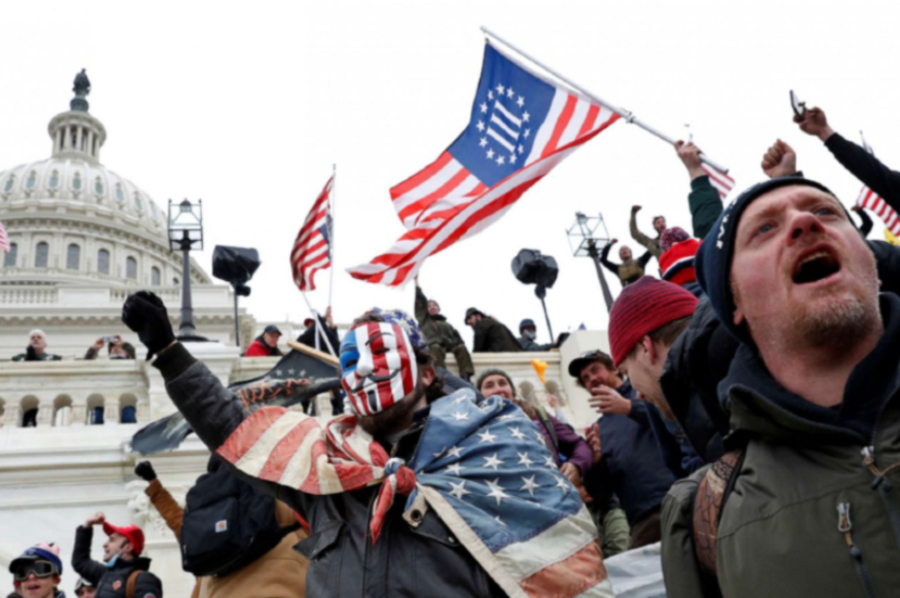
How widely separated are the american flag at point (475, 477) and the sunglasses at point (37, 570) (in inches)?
119

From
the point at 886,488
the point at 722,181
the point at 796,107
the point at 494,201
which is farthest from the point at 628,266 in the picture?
the point at 886,488

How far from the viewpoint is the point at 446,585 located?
2730 millimetres

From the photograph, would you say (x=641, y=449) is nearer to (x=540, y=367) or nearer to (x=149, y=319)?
A: (x=149, y=319)

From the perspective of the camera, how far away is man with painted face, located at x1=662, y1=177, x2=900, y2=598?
1.55 metres

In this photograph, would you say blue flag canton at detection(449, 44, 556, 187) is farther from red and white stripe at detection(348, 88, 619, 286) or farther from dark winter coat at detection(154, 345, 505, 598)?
dark winter coat at detection(154, 345, 505, 598)

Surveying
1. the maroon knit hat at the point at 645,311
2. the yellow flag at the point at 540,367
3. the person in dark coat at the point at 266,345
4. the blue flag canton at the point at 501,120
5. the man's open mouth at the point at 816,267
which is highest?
the blue flag canton at the point at 501,120

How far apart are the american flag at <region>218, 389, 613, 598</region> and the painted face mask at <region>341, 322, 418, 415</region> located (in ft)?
0.48

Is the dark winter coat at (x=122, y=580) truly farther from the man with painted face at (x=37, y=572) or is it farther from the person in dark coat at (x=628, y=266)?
the person in dark coat at (x=628, y=266)

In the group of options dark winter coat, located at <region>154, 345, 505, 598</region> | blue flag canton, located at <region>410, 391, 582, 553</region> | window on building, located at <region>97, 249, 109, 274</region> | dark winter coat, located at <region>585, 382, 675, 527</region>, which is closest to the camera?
dark winter coat, located at <region>154, 345, 505, 598</region>

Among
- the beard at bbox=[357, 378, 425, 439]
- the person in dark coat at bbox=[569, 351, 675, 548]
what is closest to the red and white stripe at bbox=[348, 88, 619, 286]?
the person in dark coat at bbox=[569, 351, 675, 548]

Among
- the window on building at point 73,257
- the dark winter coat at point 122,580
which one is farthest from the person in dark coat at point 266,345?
the window on building at point 73,257

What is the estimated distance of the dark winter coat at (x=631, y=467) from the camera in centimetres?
416

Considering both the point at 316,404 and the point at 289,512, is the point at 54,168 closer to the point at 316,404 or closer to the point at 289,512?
the point at 316,404

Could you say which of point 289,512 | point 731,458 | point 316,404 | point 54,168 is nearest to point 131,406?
point 316,404
